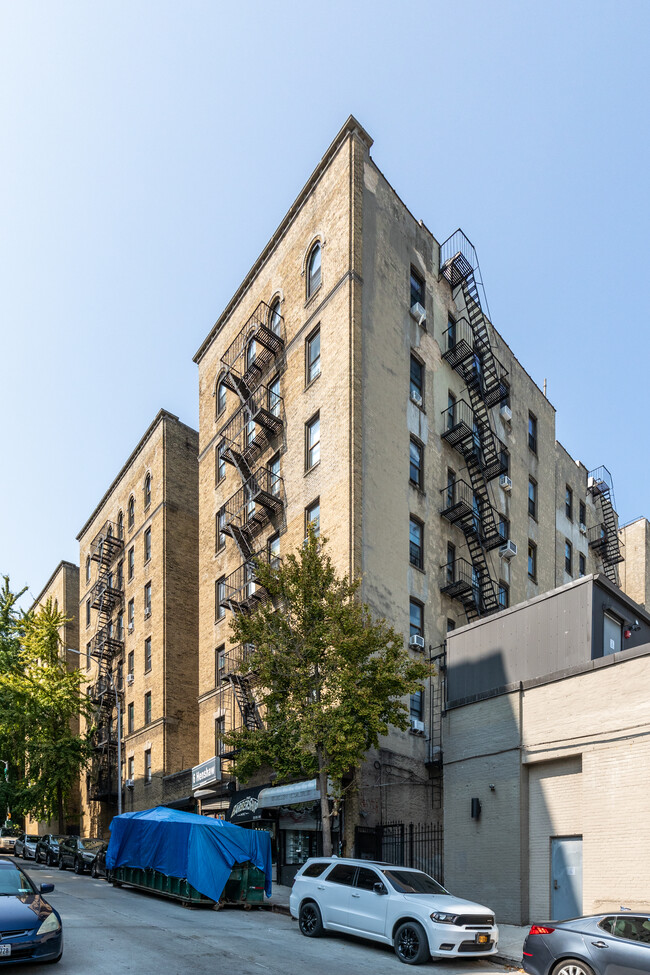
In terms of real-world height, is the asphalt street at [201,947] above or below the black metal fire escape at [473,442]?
below

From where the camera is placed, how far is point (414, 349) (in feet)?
107

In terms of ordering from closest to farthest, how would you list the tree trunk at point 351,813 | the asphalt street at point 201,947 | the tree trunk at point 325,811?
the asphalt street at point 201,947 < the tree trunk at point 325,811 < the tree trunk at point 351,813

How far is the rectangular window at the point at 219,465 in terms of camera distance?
122 ft

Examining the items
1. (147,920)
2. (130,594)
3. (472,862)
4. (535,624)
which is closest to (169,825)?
(147,920)

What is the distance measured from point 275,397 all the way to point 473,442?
Result: 798cm

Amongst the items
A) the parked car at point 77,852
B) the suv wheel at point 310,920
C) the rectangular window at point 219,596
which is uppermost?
the rectangular window at point 219,596

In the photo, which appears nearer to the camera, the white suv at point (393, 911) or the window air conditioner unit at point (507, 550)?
the white suv at point (393, 911)

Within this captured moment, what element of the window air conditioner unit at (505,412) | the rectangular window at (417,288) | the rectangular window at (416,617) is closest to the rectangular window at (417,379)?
the rectangular window at (417,288)

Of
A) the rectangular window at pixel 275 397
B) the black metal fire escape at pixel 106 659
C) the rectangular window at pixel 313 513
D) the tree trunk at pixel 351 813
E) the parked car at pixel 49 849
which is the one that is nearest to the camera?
the tree trunk at pixel 351 813

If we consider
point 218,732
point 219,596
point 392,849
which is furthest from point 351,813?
point 219,596

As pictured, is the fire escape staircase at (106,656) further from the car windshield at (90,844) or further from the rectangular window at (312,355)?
the rectangular window at (312,355)

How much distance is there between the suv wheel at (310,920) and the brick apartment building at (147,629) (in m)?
19.4

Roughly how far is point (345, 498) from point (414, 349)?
311 inches

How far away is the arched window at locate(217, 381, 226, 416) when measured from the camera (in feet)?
126
